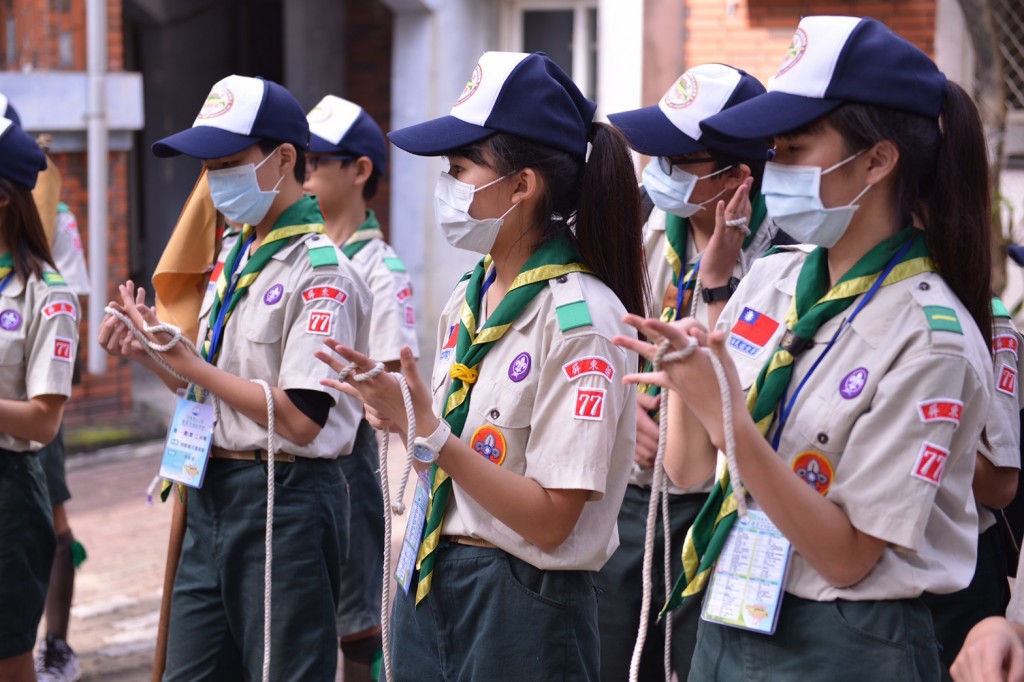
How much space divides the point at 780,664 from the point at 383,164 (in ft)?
11.0

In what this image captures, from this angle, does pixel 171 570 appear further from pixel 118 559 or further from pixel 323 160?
pixel 118 559

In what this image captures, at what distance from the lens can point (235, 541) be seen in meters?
3.58

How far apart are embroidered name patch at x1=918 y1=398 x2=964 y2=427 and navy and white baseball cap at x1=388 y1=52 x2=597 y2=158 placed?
97 centimetres

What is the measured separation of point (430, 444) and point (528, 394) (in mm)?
294

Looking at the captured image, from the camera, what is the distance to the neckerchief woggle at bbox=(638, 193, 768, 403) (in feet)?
12.1

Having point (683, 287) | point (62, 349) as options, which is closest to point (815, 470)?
point (683, 287)

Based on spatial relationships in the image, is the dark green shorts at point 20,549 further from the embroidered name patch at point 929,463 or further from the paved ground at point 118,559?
the embroidered name patch at point 929,463

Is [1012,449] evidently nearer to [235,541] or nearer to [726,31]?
[235,541]

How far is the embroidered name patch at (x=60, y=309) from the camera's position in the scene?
3998mm

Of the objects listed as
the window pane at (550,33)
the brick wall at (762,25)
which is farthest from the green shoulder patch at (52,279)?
the window pane at (550,33)

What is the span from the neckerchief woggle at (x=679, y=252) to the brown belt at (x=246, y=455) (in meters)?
1.03

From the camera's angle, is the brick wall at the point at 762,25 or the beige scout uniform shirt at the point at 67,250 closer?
the beige scout uniform shirt at the point at 67,250

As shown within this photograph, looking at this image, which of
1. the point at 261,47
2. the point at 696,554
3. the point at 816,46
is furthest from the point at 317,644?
the point at 261,47

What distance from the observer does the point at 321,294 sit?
364 cm
